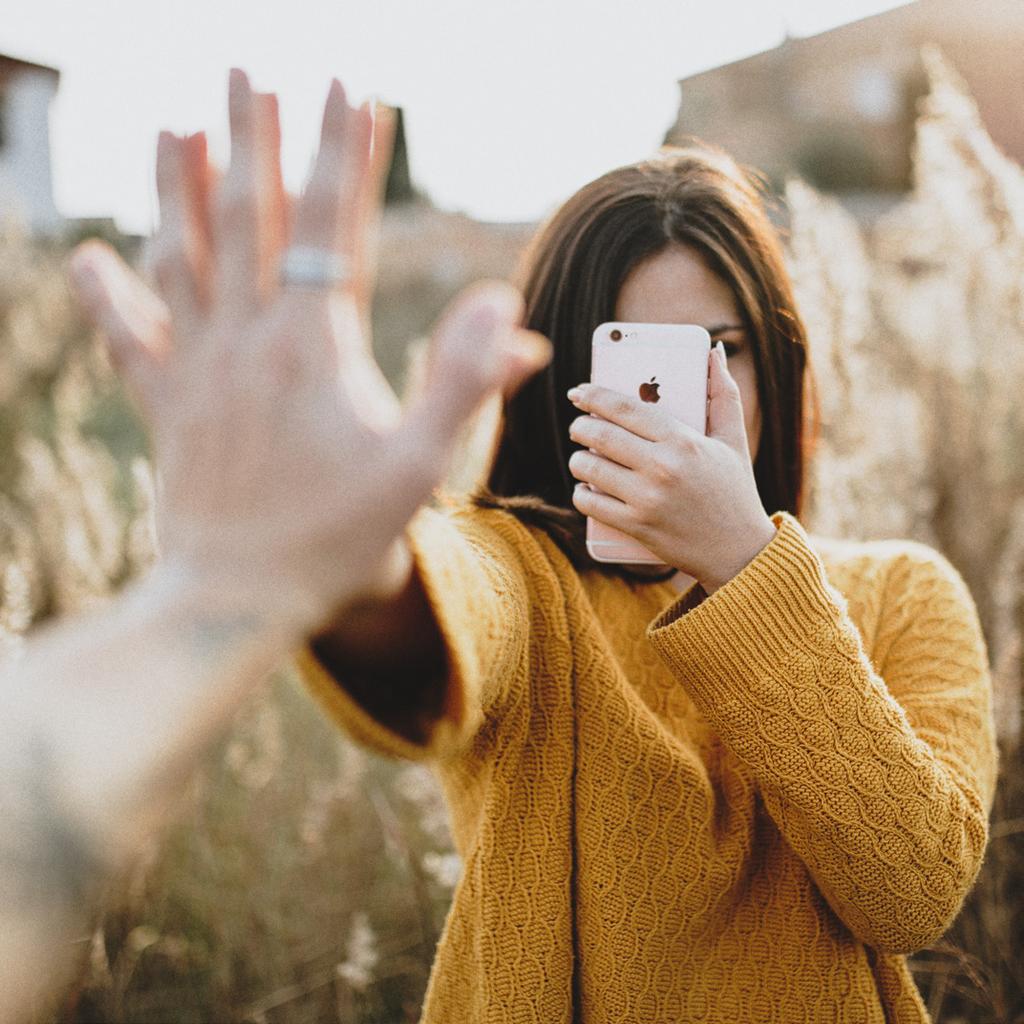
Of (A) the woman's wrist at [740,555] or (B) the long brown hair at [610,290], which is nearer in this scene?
(A) the woman's wrist at [740,555]

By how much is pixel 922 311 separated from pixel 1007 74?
8.79m

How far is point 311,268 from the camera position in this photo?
1.57 ft

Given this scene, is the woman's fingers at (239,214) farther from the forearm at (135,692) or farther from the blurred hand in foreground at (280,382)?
the forearm at (135,692)

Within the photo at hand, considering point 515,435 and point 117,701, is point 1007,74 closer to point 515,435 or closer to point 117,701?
point 515,435

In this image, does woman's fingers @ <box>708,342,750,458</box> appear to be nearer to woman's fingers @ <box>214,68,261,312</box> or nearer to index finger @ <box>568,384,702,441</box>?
index finger @ <box>568,384,702,441</box>

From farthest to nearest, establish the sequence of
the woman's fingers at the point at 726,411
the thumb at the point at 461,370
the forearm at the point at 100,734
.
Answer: the woman's fingers at the point at 726,411
the thumb at the point at 461,370
the forearm at the point at 100,734

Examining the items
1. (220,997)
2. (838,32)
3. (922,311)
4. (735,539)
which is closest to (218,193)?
(735,539)

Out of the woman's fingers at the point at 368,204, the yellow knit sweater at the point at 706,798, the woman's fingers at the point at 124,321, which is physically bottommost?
the yellow knit sweater at the point at 706,798

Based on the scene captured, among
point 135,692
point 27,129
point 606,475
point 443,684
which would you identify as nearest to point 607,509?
point 606,475

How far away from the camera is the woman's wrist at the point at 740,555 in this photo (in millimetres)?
875

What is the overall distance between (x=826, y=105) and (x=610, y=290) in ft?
50.8

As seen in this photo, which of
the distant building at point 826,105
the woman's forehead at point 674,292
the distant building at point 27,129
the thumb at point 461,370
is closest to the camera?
the thumb at point 461,370

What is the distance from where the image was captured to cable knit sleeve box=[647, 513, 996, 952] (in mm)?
867

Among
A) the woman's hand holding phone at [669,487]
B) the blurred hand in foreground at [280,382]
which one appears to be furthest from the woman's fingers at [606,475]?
the blurred hand in foreground at [280,382]
